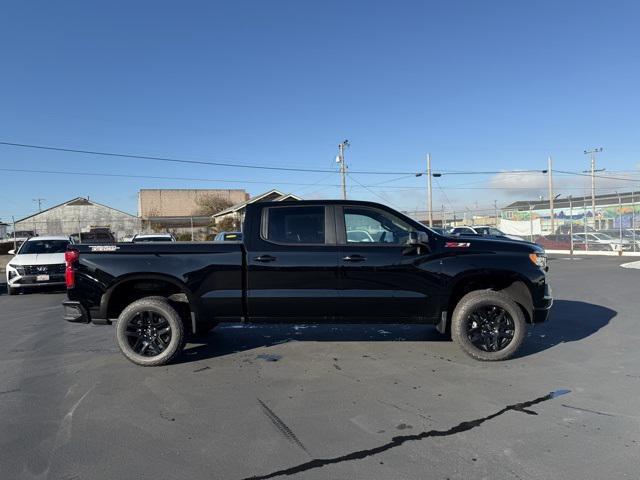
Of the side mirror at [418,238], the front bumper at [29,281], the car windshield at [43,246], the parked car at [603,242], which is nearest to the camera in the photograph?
the side mirror at [418,238]

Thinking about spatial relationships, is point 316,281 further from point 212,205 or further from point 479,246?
point 212,205

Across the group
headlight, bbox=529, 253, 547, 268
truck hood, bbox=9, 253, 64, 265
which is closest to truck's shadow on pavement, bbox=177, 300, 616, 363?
headlight, bbox=529, 253, 547, 268

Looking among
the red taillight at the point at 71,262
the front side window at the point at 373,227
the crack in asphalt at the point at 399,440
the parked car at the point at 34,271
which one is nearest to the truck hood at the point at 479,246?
the front side window at the point at 373,227

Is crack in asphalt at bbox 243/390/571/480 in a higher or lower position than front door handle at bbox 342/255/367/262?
lower

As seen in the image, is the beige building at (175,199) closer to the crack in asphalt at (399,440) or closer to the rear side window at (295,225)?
the rear side window at (295,225)

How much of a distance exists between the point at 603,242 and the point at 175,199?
74032 mm

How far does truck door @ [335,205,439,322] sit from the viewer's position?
5.44 m

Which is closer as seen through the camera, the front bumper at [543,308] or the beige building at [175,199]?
the front bumper at [543,308]

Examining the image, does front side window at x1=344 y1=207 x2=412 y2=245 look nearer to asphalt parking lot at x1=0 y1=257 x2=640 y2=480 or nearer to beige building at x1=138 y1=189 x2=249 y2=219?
asphalt parking lot at x1=0 y1=257 x2=640 y2=480

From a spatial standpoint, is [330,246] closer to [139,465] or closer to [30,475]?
[139,465]

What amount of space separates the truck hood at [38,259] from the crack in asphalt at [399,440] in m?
11.5

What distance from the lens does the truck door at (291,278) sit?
5.45 meters

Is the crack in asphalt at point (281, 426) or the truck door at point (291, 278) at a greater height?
the truck door at point (291, 278)

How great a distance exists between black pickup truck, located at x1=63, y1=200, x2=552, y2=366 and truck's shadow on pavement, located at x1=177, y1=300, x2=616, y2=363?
24.7 inches
